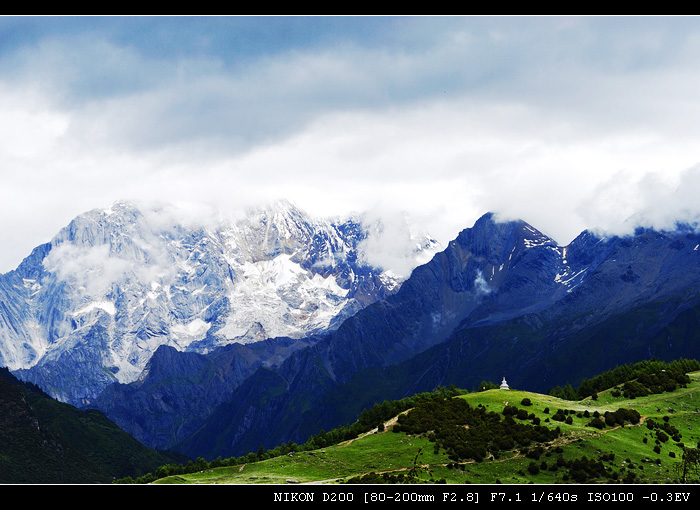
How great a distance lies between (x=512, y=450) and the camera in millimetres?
155750

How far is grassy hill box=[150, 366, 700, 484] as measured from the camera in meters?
140

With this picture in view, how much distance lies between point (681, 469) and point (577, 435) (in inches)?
892

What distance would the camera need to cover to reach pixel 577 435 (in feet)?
526

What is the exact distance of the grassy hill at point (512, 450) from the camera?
5522 inches
